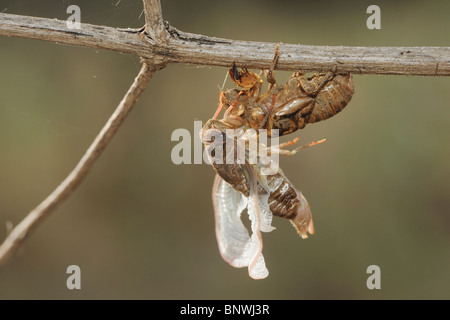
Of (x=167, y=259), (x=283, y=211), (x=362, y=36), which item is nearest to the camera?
(x=283, y=211)

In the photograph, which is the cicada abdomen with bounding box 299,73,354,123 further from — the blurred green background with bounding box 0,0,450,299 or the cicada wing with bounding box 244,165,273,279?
the blurred green background with bounding box 0,0,450,299

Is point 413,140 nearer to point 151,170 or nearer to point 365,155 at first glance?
point 365,155

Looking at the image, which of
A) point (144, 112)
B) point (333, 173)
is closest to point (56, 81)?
point (144, 112)

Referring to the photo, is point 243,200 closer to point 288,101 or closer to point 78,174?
point 288,101

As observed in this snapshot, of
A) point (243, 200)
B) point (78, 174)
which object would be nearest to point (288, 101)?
point (243, 200)

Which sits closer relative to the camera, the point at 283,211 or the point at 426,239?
the point at 283,211

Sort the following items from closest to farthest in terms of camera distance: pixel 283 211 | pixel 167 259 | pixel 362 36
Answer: pixel 283 211
pixel 362 36
pixel 167 259

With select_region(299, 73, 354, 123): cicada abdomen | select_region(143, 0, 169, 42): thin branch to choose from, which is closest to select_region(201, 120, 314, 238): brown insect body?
select_region(299, 73, 354, 123): cicada abdomen
